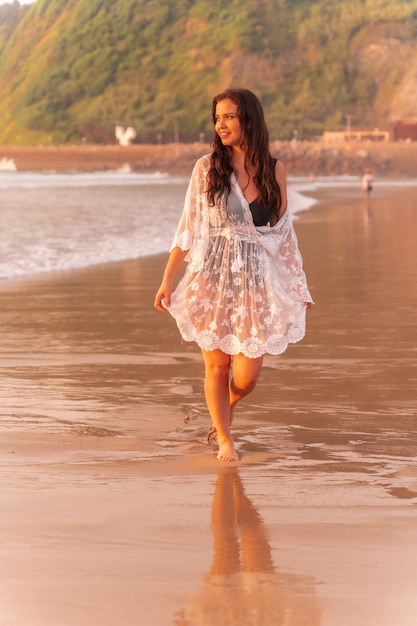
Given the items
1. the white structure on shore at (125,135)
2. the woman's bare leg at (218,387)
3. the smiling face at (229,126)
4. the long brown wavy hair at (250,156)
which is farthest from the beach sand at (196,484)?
the white structure on shore at (125,135)

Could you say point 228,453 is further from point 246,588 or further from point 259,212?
point 246,588

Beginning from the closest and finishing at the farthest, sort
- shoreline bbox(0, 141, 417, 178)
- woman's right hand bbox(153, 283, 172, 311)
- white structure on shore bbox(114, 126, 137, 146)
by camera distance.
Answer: woman's right hand bbox(153, 283, 172, 311)
shoreline bbox(0, 141, 417, 178)
white structure on shore bbox(114, 126, 137, 146)

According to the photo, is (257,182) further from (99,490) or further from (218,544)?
(218,544)

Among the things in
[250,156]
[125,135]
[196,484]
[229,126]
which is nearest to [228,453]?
[196,484]

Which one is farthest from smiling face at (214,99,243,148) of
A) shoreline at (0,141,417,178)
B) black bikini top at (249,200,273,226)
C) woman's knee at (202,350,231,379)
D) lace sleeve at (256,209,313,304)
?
shoreline at (0,141,417,178)

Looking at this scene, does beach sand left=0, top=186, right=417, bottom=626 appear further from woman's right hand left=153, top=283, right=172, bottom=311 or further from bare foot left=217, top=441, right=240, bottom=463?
woman's right hand left=153, top=283, right=172, bottom=311

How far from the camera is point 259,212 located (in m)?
4.82

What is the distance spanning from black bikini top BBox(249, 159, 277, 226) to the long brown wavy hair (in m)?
0.04

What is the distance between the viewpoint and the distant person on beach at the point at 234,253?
4742 mm

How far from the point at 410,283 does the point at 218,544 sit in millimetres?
8427

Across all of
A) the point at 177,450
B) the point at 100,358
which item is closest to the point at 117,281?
the point at 100,358

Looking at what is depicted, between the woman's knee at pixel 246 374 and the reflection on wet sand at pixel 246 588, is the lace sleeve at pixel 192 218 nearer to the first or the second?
the woman's knee at pixel 246 374

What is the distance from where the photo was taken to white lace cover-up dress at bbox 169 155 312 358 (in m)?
4.79

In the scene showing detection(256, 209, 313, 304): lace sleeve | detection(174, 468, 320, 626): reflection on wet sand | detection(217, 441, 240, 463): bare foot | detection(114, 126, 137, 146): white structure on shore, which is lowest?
detection(114, 126, 137, 146): white structure on shore
